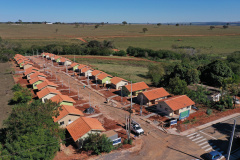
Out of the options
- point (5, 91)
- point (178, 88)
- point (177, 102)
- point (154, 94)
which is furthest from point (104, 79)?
point (5, 91)

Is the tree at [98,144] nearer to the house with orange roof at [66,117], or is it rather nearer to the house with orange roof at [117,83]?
the house with orange roof at [66,117]

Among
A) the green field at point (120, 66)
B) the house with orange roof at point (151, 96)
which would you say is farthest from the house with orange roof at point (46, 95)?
the green field at point (120, 66)

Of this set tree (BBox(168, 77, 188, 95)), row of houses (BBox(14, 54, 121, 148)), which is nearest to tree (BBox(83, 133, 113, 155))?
row of houses (BBox(14, 54, 121, 148))

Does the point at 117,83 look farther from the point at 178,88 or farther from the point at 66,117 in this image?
the point at 66,117

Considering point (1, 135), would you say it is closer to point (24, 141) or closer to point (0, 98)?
point (24, 141)

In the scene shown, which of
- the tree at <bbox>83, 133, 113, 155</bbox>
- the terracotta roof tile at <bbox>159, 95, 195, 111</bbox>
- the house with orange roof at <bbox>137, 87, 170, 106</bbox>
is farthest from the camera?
the house with orange roof at <bbox>137, 87, 170, 106</bbox>

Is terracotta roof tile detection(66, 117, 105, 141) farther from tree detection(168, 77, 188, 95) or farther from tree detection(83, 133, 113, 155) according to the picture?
tree detection(168, 77, 188, 95)

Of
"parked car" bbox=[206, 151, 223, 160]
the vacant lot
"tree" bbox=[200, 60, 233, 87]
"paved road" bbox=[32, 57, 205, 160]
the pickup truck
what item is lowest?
"paved road" bbox=[32, 57, 205, 160]
